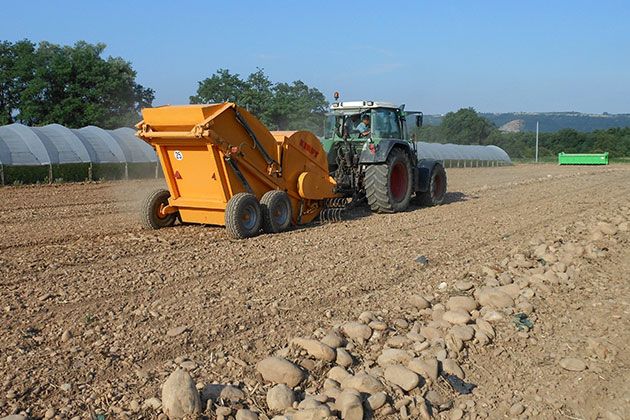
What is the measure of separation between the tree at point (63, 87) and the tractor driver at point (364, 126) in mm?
24013

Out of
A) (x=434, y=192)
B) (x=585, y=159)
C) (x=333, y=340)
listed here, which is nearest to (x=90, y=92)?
(x=434, y=192)

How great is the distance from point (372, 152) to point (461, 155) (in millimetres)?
30767

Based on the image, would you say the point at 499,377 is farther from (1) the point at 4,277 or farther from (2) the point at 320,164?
(2) the point at 320,164

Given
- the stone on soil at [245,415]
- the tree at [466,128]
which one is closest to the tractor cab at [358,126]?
the stone on soil at [245,415]

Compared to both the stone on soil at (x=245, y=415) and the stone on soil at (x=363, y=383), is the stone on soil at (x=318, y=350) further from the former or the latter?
the stone on soil at (x=245, y=415)

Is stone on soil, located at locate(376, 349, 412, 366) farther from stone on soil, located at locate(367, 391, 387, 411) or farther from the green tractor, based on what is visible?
the green tractor

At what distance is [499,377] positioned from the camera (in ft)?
14.9

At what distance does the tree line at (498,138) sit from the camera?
63969mm

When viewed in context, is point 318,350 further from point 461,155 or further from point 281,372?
point 461,155

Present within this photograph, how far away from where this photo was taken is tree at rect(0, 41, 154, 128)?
33.3 metres

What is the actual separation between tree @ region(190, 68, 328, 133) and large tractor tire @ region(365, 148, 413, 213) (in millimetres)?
23313

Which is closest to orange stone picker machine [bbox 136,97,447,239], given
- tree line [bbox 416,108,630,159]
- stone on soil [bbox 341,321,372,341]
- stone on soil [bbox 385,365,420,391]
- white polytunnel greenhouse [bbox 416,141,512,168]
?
stone on soil [bbox 341,321,372,341]

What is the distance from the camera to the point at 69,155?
20609mm

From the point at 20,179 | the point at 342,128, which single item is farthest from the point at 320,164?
the point at 20,179
